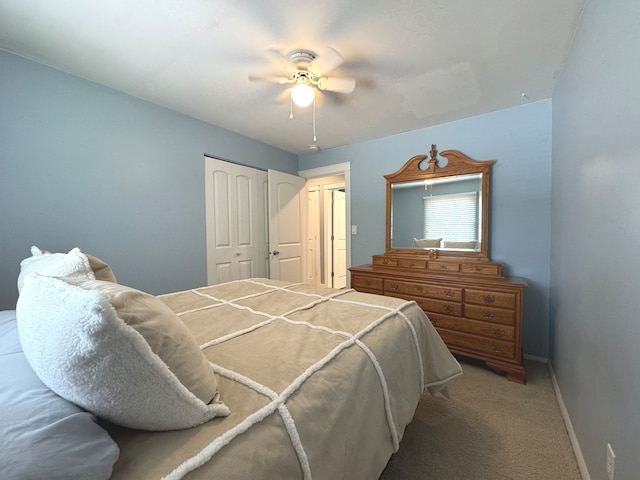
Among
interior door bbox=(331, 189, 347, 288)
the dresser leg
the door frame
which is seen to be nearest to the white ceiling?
the door frame

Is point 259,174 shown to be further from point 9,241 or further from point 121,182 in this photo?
point 9,241

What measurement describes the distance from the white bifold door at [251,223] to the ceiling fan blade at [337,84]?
1582 mm

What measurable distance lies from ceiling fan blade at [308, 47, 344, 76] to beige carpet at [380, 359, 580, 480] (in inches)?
91.0

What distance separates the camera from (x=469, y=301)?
7.45 ft

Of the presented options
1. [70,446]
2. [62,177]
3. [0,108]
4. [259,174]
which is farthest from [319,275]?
[70,446]

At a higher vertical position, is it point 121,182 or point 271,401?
point 121,182

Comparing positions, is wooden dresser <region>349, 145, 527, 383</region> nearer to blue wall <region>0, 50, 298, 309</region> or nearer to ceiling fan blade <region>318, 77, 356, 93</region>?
ceiling fan blade <region>318, 77, 356, 93</region>

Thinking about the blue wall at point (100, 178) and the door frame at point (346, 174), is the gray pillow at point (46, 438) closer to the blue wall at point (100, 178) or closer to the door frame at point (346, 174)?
the blue wall at point (100, 178)

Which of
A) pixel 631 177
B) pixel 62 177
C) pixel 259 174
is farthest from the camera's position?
pixel 259 174

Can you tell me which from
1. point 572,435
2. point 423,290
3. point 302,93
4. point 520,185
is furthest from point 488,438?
point 302,93

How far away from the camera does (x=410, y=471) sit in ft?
4.24

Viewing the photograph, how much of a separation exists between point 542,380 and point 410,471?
1558 millimetres

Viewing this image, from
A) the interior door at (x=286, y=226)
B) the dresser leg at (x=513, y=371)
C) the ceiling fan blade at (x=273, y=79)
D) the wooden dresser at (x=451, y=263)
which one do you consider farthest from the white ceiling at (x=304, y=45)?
the dresser leg at (x=513, y=371)

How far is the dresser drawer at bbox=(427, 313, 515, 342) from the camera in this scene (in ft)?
6.97
